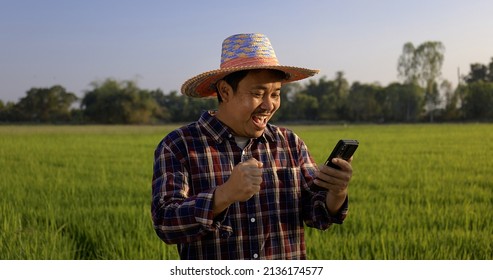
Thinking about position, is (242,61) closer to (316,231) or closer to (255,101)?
(255,101)

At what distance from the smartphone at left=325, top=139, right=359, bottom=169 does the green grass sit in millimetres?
1669

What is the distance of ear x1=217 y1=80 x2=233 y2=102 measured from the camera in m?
1.56

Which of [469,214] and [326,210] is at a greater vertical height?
[326,210]

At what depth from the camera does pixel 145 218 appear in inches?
155

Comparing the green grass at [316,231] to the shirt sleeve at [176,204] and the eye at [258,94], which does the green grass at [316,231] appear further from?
the eye at [258,94]

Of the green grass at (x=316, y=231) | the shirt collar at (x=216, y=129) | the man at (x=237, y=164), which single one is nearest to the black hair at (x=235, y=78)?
the man at (x=237, y=164)

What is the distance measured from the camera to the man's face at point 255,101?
1505 millimetres

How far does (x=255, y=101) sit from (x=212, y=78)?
0.61 ft

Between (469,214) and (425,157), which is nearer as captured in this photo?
(469,214)

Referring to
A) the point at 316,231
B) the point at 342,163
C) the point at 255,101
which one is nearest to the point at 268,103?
the point at 255,101

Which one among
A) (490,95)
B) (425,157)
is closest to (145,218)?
(425,157)
